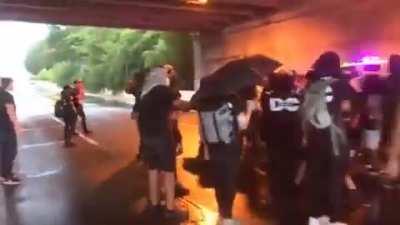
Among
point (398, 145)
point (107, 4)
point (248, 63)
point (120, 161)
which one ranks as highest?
point (107, 4)

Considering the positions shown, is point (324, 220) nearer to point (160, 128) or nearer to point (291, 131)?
point (291, 131)

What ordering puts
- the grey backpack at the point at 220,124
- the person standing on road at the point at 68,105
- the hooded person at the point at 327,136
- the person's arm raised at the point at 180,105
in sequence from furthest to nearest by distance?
1. the person standing on road at the point at 68,105
2. the person's arm raised at the point at 180,105
3. the grey backpack at the point at 220,124
4. the hooded person at the point at 327,136

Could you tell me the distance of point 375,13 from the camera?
1927 cm

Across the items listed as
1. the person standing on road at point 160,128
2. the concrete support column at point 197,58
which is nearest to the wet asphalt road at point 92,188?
the person standing on road at point 160,128

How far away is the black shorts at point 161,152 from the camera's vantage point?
8.64 metres

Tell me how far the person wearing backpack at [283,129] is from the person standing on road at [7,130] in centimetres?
515

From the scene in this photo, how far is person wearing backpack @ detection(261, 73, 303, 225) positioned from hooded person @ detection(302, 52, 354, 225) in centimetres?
95

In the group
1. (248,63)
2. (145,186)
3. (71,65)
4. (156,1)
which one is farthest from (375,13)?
(71,65)

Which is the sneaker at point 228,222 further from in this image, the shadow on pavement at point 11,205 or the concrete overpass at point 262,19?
the concrete overpass at point 262,19

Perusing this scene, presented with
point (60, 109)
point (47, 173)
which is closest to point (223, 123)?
point (47, 173)

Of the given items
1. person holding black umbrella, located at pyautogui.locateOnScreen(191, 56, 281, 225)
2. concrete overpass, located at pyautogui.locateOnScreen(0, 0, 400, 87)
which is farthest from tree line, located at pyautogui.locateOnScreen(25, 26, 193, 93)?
person holding black umbrella, located at pyautogui.locateOnScreen(191, 56, 281, 225)

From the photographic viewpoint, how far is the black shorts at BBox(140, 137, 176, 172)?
28.3 ft

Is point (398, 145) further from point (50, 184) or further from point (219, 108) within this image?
point (50, 184)

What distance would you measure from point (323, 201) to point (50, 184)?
655cm
